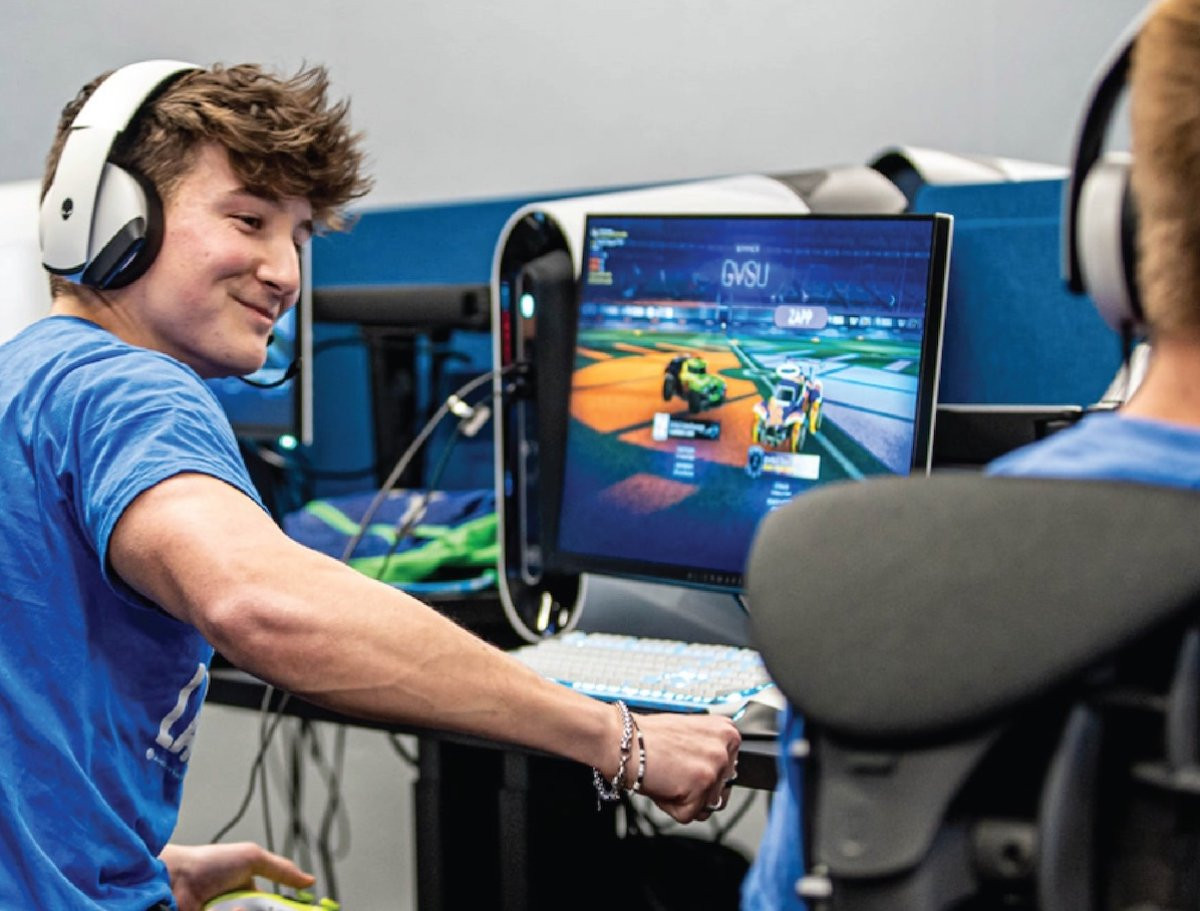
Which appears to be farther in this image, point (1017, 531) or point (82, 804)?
point (82, 804)

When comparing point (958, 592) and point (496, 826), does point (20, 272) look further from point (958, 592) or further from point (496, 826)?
point (958, 592)

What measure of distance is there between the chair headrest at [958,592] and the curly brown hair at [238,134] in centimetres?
79

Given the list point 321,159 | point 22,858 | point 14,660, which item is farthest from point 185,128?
point 22,858

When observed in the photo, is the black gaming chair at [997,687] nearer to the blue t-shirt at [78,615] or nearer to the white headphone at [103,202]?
the blue t-shirt at [78,615]

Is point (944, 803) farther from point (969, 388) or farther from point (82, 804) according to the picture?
point (969, 388)

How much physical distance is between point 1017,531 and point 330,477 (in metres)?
1.98

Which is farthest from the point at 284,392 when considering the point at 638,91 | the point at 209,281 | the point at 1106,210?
the point at 1106,210

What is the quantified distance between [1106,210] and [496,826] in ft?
3.49

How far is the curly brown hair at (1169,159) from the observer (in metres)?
0.56

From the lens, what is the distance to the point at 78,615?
3.39 ft

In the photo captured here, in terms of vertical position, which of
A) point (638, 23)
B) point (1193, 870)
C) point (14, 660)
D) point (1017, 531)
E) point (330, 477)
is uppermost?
point (638, 23)

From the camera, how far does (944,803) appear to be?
0.55 meters

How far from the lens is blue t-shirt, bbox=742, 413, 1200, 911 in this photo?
1.92 feet

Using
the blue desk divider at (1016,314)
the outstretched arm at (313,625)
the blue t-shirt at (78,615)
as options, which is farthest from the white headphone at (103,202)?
the blue desk divider at (1016,314)
